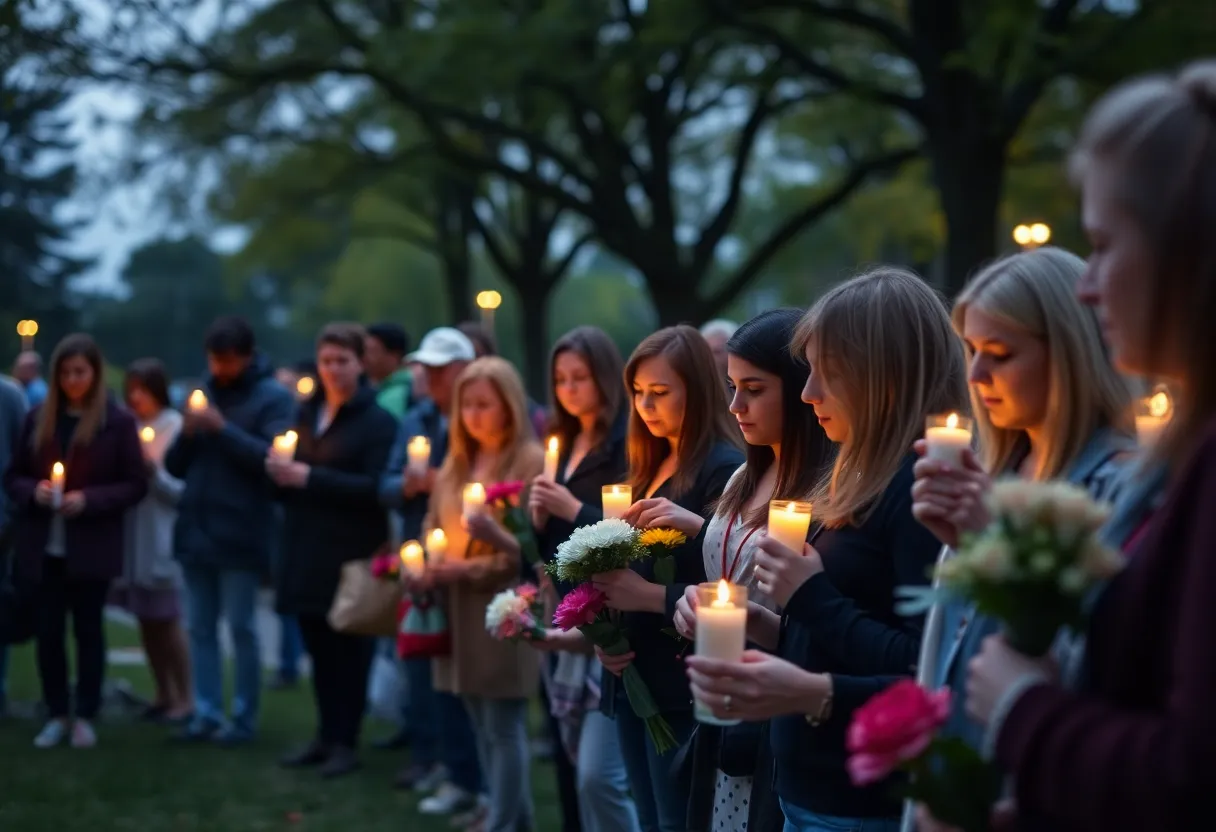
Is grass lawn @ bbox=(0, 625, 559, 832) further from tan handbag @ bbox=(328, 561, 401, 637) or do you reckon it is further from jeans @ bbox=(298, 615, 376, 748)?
tan handbag @ bbox=(328, 561, 401, 637)

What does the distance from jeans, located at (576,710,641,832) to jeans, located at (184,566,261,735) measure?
4269 millimetres

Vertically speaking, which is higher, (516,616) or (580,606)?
(580,606)

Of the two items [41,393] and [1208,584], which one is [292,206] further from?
Answer: [1208,584]

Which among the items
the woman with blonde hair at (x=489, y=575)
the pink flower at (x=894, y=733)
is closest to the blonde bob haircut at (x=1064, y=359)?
the pink flower at (x=894, y=733)

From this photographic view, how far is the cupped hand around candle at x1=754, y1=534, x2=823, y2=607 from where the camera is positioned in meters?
2.99

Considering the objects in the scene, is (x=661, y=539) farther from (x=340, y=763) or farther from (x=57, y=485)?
(x=57, y=485)

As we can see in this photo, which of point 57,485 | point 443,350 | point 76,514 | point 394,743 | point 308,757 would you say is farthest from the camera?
point 394,743

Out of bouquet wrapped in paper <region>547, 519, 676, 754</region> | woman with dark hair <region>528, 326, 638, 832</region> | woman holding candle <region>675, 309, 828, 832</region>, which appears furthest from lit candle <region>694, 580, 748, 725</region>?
woman with dark hair <region>528, 326, 638, 832</region>

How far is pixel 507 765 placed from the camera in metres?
6.48

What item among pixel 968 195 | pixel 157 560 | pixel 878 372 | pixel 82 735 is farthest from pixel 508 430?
pixel 968 195

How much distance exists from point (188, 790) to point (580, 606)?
15.0 feet

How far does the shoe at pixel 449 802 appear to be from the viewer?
7.52m

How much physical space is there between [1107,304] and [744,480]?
216 cm

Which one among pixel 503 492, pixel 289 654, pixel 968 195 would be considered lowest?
pixel 289 654
